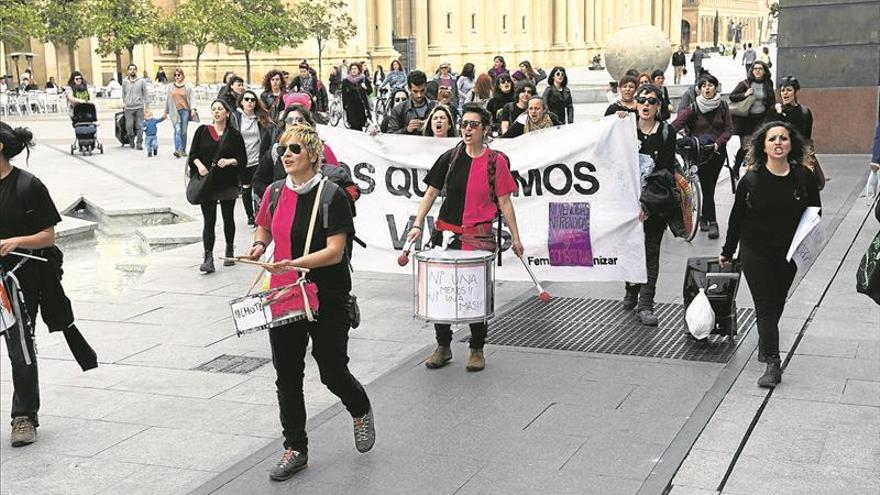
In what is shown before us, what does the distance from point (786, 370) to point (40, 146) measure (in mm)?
23587

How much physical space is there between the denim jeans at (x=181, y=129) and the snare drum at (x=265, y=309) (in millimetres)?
19306

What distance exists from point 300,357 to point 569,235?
4.41 metres

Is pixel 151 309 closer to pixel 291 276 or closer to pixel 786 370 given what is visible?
pixel 291 276

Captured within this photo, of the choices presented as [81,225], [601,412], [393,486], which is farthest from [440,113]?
[81,225]

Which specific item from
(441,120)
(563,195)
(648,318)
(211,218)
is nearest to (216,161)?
(211,218)

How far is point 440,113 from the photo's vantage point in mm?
9125

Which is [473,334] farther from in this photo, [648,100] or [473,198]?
[648,100]

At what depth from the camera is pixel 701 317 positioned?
27.7 ft

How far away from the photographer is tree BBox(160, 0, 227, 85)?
4712cm

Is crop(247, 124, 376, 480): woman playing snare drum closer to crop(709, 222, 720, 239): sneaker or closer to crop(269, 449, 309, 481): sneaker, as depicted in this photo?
crop(269, 449, 309, 481): sneaker

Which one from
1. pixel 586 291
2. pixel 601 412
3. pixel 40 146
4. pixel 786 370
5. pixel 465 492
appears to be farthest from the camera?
pixel 40 146

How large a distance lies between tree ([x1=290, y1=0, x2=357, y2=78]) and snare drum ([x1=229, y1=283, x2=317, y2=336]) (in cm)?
4857

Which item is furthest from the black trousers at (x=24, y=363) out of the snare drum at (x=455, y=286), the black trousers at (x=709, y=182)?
the black trousers at (x=709, y=182)

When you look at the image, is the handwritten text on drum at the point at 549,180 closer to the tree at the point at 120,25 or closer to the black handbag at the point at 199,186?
the black handbag at the point at 199,186
